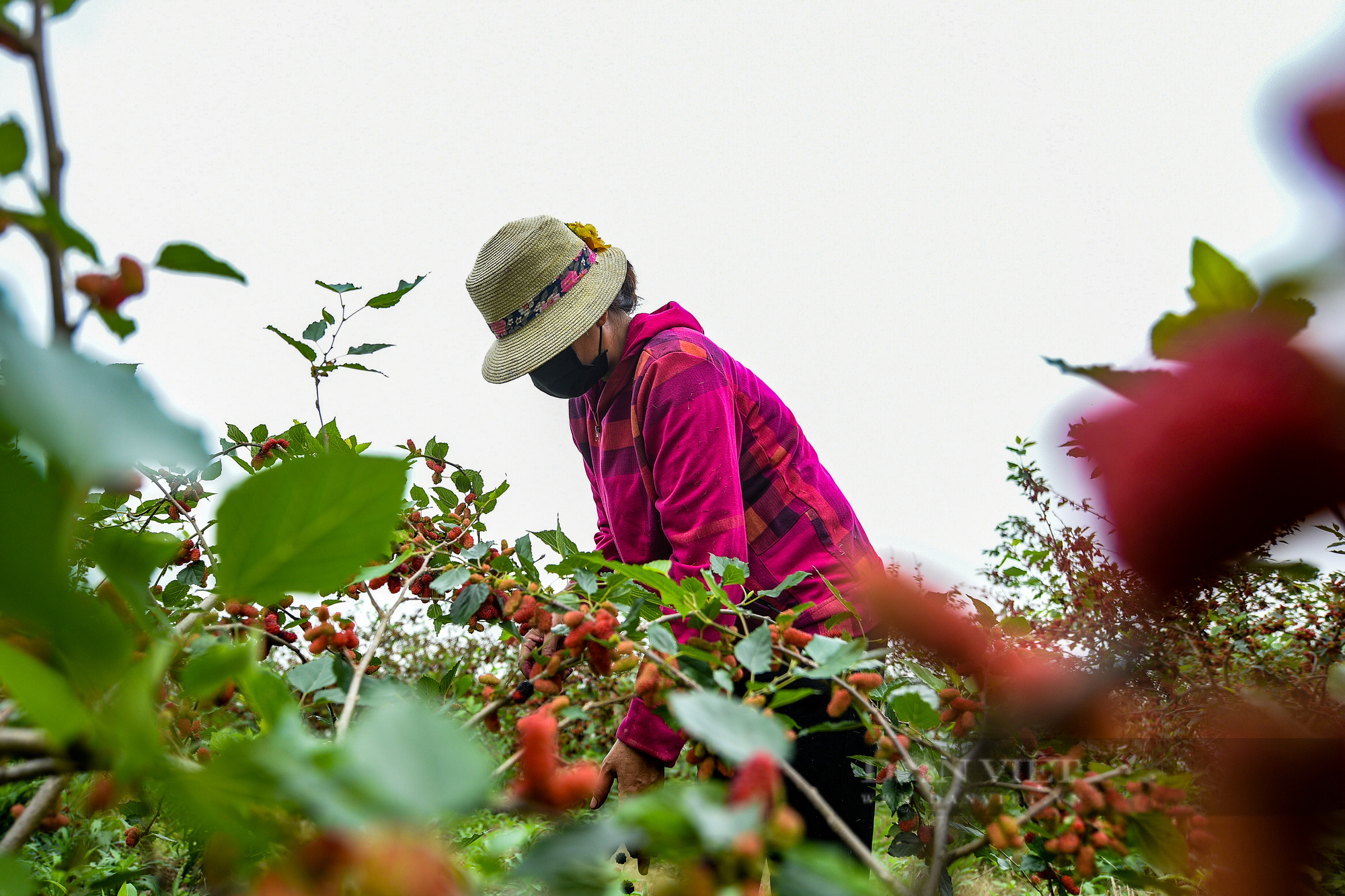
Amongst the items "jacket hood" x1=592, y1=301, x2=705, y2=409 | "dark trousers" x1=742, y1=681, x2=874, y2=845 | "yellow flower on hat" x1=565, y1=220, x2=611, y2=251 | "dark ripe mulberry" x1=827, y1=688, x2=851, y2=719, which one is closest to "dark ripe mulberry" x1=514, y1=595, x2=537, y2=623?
"dark ripe mulberry" x1=827, y1=688, x2=851, y2=719

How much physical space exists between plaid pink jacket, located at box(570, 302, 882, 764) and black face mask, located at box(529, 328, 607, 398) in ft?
0.16

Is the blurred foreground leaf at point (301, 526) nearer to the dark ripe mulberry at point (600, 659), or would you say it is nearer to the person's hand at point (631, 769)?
the dark ripe mulberry at point (600, 659)

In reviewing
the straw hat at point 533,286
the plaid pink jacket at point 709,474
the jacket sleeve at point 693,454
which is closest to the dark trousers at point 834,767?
the plaid pink jacket at point 709,474

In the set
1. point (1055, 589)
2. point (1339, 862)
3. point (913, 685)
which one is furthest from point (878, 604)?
point (1055, 589)

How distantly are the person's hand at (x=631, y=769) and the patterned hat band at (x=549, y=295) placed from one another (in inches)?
42.8

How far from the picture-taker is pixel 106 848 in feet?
6.89

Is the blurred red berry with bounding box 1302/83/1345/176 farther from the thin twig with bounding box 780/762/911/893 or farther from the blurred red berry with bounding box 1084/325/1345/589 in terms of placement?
the thin twig with bounding box 780/762/911/893

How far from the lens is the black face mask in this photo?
1.78m

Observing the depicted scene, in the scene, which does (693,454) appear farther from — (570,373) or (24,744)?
(24,744)

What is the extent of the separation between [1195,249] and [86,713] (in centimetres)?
36

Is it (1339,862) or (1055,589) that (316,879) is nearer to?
(1339,862)

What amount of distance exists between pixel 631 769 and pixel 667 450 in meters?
0.60

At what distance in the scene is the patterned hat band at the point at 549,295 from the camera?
1821 mm

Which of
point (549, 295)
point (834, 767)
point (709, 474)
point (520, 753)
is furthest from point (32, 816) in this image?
point (549, 295)
